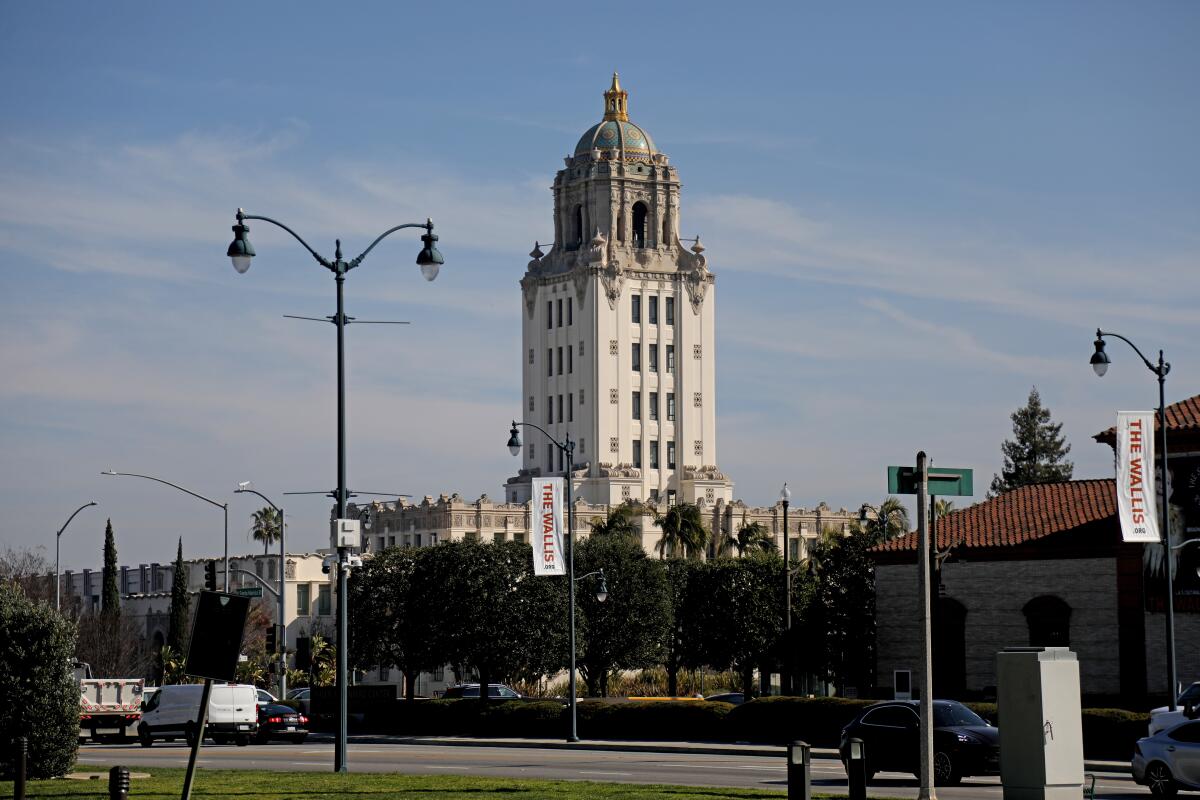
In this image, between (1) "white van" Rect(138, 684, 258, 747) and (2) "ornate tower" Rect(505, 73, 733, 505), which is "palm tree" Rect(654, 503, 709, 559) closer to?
(2) "ornate tower" Rect(505, 73, 733, 505)

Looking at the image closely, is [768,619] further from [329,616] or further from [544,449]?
[544,449]

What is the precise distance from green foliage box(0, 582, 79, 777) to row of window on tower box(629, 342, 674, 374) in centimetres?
13326

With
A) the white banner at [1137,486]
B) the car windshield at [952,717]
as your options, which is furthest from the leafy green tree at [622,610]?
the car windshield at [952,717]

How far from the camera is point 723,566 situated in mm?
100938

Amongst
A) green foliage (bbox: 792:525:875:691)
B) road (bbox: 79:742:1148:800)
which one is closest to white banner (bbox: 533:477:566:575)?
road (bbox: 79:742:1148:800)

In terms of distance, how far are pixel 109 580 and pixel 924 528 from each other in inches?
3555

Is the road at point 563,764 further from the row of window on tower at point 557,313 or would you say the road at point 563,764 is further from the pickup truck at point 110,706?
the row of window on tower at point 557,313

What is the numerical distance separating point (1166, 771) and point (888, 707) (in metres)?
6.36

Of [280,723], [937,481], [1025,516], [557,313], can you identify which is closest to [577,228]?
[557,313]

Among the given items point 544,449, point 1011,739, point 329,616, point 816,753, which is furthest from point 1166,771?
point 544,449

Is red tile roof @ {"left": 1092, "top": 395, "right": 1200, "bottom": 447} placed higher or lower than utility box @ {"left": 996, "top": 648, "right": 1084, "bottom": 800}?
higher

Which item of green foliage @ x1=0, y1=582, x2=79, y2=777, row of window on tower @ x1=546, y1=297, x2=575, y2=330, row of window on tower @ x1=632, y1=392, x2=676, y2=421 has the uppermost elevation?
row of window on tower @ x1=546, y1=297, x2=575, y2=330

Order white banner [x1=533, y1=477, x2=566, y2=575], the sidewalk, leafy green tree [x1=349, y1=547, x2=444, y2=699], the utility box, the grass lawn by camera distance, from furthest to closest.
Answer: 1. leafy green tree [x1=349, y1=547, x2=444, y2=699]
2. white banner [x1=533, y1=477, x2=566, y2=575]
3. the sidewalk
4. the grass lawn
5. the utility box

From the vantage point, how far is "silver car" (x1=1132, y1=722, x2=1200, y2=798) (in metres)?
30.7
